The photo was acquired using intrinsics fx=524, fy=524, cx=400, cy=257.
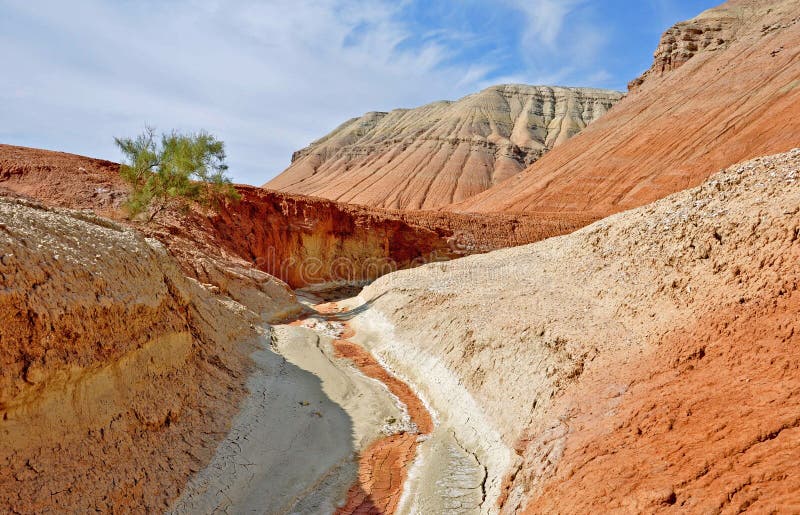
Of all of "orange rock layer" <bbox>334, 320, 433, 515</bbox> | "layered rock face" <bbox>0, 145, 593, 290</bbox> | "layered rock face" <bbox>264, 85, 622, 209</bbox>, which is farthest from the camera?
"layered rock face" <bbox>264, 85, 622, 209</bbox>

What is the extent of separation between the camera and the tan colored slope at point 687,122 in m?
40.9

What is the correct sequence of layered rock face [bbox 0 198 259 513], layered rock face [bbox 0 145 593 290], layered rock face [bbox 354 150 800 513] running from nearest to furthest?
layered rock face [bbox 354 150 800 513] → layered rock face [bbox 0 198 259 513] → layered rock face [bbox 0 145 593 290]

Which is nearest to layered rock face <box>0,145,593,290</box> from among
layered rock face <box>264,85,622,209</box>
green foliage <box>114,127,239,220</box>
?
green foliage <box>114,127,239,220</box>

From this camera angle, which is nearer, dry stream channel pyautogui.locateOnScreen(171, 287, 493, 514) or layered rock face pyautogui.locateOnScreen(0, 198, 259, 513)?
layered rock face pyautogui.locateOnScreen(0, 198, 259, 513)

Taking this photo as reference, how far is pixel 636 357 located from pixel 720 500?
353 cm

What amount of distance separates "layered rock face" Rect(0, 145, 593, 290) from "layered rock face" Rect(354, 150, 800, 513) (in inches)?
334

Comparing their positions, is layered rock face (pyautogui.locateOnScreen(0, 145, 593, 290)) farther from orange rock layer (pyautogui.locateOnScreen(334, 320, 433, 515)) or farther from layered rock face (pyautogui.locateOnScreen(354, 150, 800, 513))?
orange rock layer (pyautogui.locateOnScreen(334, 320, 433, 515))

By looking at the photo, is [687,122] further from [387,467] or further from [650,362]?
[387,467]

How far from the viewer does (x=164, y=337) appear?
905 cm

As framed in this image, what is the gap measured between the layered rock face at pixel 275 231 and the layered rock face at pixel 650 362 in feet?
27.8

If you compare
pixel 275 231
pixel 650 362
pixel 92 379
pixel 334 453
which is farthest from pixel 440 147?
pixel 92 379

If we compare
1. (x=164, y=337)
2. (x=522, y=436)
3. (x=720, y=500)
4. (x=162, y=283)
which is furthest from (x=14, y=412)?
(x=720, y=500)

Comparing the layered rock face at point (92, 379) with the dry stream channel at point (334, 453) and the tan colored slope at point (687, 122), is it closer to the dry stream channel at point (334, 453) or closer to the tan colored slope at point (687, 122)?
the dry stream channel at point (334, 453)

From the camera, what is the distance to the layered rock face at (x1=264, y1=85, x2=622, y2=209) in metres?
72.2
